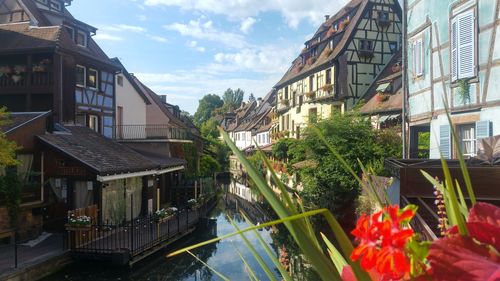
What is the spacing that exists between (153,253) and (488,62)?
10946 mm

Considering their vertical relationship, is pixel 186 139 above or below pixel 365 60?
below

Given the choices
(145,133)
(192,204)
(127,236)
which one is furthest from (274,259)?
(145,133)

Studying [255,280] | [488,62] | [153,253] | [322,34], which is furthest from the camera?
[322,34]

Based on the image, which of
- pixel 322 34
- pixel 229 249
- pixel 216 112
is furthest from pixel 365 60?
pixel 216 112

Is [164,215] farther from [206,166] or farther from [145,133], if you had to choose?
[206,166]

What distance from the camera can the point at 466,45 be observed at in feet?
30.2

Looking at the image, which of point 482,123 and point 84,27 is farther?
point 84,27

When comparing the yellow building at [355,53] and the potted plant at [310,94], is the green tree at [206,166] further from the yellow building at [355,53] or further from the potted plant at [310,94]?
the potted plant at [310,94]

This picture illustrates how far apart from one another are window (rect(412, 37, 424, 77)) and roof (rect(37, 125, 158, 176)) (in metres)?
9.82

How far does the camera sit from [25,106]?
1803cm

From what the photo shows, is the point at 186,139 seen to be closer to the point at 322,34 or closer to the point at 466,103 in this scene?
the point at 322,34

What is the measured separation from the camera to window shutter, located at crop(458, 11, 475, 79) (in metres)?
9.06

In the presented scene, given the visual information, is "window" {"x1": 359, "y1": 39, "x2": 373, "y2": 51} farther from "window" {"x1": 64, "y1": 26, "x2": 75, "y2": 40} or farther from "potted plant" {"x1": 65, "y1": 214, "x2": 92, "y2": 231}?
"potted plant" {"x1": 65, "y1": 214, "x2": 92, "y2": 231}

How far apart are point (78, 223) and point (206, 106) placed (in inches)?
3704
